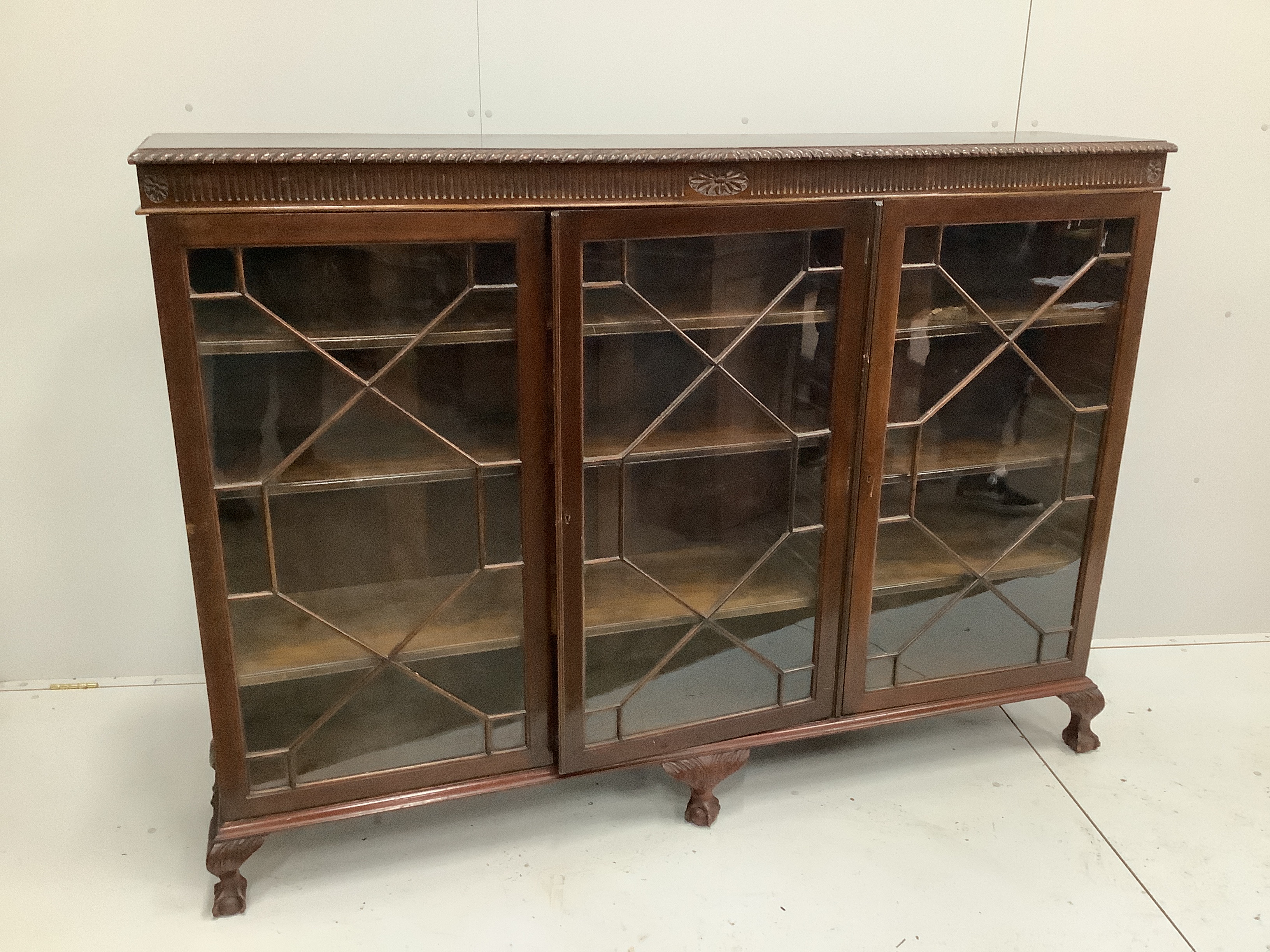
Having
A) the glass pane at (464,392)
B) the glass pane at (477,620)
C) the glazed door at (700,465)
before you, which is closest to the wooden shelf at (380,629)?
the glass pane at (477,620)

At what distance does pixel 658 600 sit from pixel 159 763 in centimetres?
102

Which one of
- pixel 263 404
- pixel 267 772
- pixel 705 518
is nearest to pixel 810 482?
pixel 705 518

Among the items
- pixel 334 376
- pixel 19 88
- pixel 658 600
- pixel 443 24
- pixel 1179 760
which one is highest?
pixel 443 24

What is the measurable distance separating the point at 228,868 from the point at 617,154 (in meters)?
1.24

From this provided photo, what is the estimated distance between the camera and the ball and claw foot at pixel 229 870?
155cm

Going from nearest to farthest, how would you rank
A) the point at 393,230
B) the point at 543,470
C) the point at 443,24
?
the point at 393,230 → the point at 543,470 → the point at 443,24

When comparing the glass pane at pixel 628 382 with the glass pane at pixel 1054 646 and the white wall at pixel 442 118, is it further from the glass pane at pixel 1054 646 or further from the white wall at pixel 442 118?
the glass pane at pixel 1054 646

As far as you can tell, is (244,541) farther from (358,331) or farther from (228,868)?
(228,868)

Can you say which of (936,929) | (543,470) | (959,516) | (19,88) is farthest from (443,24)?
(936,929)

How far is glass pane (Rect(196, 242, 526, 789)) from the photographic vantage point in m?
1.39

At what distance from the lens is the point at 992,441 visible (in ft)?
5.91

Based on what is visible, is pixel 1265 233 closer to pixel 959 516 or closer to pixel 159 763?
pixel 959 516

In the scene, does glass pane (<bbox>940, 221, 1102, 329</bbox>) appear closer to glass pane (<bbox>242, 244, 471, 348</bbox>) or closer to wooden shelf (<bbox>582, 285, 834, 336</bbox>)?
wooden shelf (<bbox>582, 285, 834, 336</bbox>)

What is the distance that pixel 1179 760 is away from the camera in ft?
6.47
